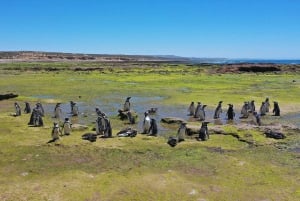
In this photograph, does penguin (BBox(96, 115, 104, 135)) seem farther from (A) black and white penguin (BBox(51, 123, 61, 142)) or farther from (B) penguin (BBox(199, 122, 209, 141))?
(B) penguin (BBox(199, 122, 209, 141))

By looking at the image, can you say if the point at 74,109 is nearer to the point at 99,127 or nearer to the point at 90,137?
the point at 99,127

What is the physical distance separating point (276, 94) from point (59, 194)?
98.4ft

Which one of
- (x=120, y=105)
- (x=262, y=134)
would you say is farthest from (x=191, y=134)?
(x=120, y=105)

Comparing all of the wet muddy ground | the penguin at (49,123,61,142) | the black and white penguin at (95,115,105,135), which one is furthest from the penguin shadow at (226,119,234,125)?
the penguin at (49,123,61,142)

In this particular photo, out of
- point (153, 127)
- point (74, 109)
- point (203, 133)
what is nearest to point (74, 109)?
point (74, 109)

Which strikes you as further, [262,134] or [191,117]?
[191,117]

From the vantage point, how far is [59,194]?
39.4ft

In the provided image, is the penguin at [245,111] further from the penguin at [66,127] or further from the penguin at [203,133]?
the penguin at [66,127]

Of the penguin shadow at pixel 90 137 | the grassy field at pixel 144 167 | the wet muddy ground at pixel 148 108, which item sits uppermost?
the penguin shadow at pixel 90 137

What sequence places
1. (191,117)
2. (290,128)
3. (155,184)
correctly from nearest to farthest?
(155,184) → (290,128) → (191,117)

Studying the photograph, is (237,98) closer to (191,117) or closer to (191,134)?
(191,117)

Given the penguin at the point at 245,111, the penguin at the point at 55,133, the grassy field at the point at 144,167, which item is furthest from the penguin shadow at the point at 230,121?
the penguin at the point at 55,133

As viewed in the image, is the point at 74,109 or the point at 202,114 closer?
the point at 202,114

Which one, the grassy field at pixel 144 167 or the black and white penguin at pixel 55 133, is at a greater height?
the black and white penguin at pixel 55 133
